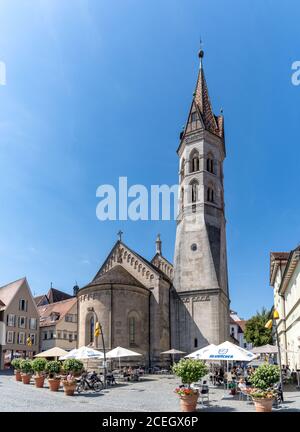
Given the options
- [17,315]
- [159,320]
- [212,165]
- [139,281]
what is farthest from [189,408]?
[17,315]

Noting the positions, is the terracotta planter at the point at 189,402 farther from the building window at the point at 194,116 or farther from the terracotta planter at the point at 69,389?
the building window at the point at 194,116

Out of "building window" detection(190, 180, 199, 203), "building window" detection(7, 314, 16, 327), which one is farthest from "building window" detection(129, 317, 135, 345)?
"building window" detection(7, 314, 16, 327)

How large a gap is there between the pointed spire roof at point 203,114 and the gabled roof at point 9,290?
29627 millimetres

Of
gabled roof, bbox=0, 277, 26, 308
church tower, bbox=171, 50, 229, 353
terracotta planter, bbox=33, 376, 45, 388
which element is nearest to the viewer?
terracotta planter, bbox=33, 376, 45, 388

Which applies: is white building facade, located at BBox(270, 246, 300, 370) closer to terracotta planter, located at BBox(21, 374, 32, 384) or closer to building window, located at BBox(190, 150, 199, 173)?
building window, located at BBox(190, 150, 199, 173)

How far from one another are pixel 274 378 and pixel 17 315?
1831 inches

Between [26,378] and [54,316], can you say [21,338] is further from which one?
[26,378]

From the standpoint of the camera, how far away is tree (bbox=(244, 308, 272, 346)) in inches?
2719

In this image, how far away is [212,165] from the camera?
54094 mm

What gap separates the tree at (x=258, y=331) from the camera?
69.1 metres

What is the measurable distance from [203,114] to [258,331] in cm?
3668

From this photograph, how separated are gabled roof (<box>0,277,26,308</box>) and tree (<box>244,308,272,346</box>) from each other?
37.5 m

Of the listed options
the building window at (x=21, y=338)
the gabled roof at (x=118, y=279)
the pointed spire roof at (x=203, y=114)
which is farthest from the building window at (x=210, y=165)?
the building window at (x=21, y=338)

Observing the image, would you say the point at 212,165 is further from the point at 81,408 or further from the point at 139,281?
the point at 81,408
